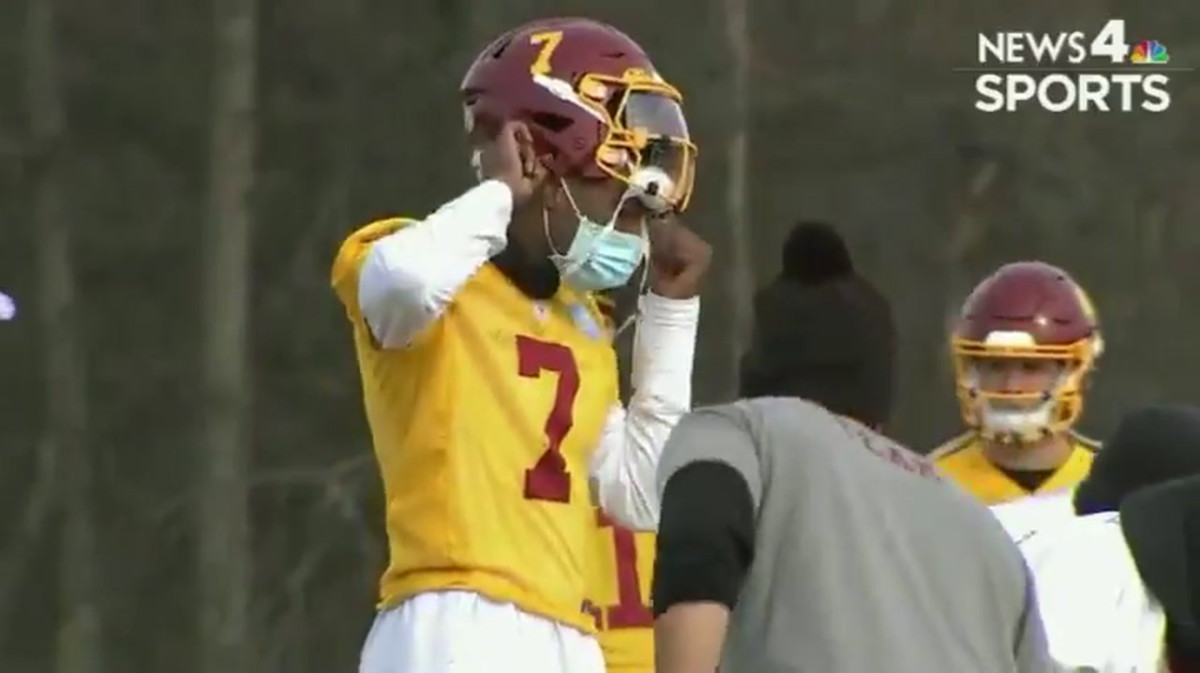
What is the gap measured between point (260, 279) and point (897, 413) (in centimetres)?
196

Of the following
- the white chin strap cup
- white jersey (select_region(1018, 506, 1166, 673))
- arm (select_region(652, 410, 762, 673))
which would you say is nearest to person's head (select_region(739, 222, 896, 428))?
arm (select_region(652, 410, 762, 673))

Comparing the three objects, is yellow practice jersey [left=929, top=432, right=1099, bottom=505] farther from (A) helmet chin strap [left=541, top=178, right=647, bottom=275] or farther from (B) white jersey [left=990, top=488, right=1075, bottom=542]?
(A) helmet chin strap [left=541, top=178, right=647, bottom=275]

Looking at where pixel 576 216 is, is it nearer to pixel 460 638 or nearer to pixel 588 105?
pixel 588 105

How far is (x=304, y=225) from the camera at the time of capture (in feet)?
26.6

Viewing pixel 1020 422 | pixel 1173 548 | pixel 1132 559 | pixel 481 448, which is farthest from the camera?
pixel 1020 422

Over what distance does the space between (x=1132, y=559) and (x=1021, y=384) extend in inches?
103

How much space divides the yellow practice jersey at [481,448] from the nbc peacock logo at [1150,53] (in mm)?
4392

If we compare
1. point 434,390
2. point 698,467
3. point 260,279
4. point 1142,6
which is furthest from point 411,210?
point 698,467

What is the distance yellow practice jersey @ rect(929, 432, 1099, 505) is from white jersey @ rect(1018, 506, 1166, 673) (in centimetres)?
212

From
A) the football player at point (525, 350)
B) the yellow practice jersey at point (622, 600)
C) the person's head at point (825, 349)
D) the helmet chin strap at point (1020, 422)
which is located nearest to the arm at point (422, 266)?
the football player at point (525, 350)

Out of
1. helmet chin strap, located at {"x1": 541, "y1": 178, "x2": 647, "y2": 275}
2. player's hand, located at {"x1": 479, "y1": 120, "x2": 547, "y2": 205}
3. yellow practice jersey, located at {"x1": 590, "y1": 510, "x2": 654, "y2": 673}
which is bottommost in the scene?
yellow practice jersey, located at {"x1": 590, "y1": 510, "x2": 654, "y2": 673}

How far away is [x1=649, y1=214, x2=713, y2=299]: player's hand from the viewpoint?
421 cm

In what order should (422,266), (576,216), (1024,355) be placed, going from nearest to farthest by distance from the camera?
(422,266)
(576,216)
(1024,355)

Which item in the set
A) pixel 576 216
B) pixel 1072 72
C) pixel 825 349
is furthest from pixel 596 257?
pixel 1072 72
